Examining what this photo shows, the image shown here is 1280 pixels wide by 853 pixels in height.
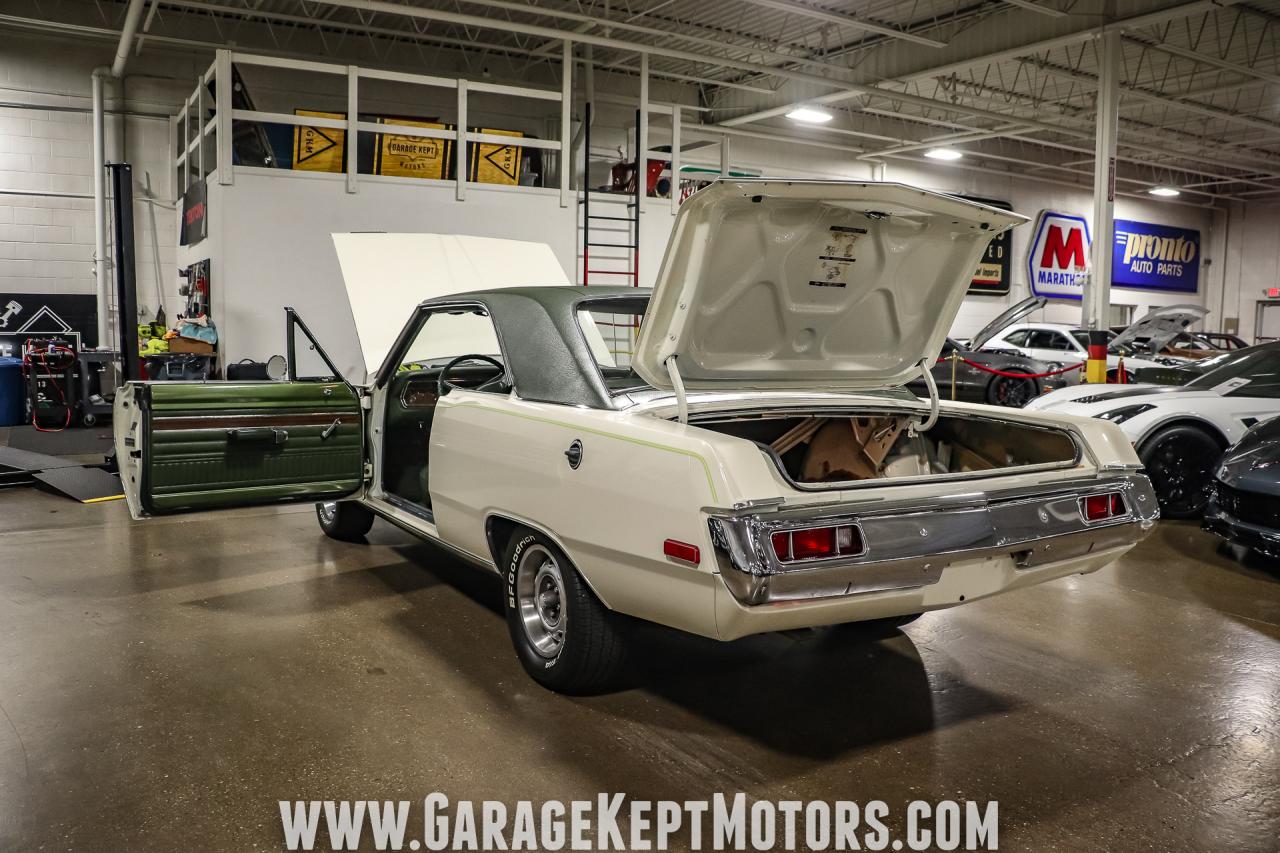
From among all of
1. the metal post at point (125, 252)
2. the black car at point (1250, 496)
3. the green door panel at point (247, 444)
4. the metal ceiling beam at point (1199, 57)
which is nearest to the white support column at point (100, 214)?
the metal post at point (125, 252)

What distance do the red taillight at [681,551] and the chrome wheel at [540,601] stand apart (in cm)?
70

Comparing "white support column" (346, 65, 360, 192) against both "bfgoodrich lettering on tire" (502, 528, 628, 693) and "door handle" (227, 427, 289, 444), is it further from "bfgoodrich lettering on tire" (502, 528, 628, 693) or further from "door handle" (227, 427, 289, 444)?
"bfgoodrich lettering on tire" (502, 528, 628, 693)

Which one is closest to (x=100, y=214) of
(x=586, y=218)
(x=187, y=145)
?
(x=187, y=145)

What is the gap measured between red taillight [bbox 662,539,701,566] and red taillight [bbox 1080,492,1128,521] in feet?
4.14

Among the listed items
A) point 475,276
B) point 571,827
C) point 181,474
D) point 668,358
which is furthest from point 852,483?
point 475,276

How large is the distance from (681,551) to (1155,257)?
26.4 meters

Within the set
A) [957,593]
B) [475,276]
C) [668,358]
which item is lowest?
[957,593]

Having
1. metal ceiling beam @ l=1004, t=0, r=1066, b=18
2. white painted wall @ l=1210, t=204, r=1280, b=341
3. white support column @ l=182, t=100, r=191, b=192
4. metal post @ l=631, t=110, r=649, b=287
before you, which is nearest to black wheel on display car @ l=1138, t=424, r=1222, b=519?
metal post @ l=631, t=110, r=649, b=287

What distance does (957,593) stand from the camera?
2592mm

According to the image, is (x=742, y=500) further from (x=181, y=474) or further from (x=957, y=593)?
(x=181, y=474)

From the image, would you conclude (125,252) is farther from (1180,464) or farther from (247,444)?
(1180,464)

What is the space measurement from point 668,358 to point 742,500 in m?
0.70

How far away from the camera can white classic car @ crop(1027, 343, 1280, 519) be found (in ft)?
19.5

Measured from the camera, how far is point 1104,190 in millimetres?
10984
